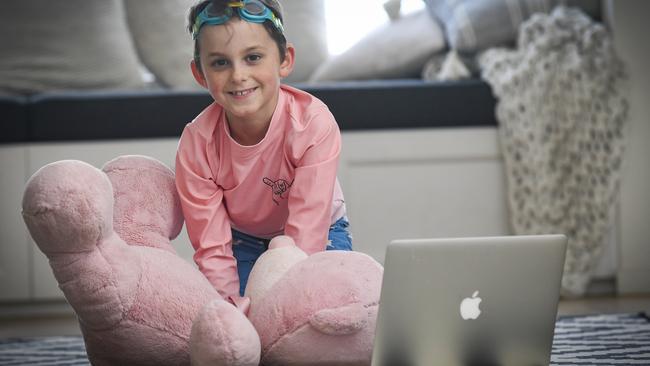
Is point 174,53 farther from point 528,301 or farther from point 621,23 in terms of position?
point 528,301

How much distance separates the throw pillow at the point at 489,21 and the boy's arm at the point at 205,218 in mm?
1322

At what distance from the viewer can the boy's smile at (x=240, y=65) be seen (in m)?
1.45

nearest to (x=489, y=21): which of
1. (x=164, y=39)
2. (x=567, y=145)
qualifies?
(x=567, y=145)

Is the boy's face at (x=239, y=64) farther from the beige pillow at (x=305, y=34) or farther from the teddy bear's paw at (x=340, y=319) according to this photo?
the beige pillow at (x=305, y=34)

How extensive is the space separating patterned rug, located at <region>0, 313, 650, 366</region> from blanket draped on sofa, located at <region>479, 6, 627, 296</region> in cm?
43

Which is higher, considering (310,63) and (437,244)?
(437,244)

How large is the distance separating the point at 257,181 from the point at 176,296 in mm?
280

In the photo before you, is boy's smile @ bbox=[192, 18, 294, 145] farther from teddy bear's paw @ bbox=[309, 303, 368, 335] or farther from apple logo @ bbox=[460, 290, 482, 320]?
apple logo @ bbox=[460, 290, 482, 320]

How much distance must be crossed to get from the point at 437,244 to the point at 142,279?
422mm

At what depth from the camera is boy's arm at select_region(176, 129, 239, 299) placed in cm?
150

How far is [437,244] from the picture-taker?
116 cm

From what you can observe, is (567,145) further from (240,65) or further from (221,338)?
(221,338)

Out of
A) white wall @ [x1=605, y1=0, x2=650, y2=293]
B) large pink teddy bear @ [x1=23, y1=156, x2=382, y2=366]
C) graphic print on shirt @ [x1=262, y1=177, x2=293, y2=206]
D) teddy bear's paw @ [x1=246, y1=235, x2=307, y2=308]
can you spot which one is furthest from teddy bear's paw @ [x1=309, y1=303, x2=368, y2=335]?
white wall @ [x1=605, y1=0, x2=650, y2=293]

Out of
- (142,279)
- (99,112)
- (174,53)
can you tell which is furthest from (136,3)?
(142,279)
